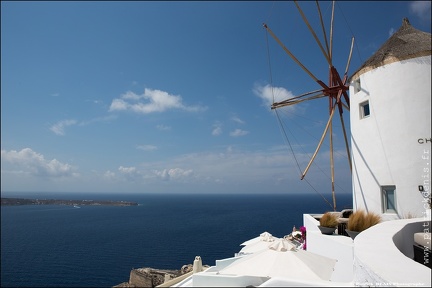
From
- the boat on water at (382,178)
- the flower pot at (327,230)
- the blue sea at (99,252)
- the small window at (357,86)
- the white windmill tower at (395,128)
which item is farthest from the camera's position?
the blue sea at (99,252)

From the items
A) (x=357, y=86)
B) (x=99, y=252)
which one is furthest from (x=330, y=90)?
(x=99, y=252)

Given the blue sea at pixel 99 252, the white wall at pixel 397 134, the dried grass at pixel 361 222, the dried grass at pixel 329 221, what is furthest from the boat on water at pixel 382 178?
the blue sea at pixel 99 252

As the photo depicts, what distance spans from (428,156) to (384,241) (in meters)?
6.40

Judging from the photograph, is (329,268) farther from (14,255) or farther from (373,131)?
(14,255)

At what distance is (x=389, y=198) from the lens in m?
11.8

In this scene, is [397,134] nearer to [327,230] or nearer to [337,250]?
[327,230]

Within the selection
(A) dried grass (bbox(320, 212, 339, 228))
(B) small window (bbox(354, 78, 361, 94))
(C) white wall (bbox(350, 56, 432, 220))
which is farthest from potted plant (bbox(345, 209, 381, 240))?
(B) small window (bbox(354, 78, 361, 94))

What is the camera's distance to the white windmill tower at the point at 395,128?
35.2ft

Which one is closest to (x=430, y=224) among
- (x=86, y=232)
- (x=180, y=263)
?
(x=180, y=263)

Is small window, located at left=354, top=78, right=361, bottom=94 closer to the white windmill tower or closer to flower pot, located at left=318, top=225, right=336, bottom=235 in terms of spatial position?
the white windmill tower

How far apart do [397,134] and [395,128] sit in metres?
0.24

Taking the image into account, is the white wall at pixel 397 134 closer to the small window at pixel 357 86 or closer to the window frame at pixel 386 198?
the window frame at pixel 386 198

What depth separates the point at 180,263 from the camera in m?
46.9

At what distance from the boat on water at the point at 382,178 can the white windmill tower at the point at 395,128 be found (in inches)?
1.2
